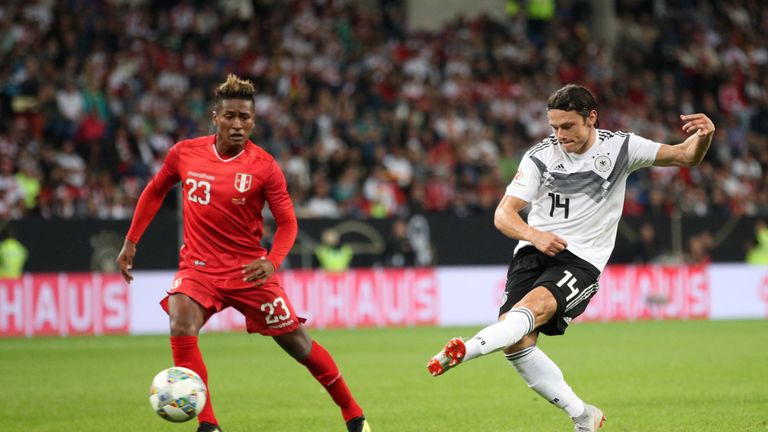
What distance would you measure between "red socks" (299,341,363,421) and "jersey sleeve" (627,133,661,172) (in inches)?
89.9

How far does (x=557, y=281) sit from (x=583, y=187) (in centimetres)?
65

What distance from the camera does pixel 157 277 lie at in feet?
62.2

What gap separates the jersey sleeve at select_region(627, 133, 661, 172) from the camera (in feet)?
23.5

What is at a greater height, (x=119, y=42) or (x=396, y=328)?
(x=119, y=42)

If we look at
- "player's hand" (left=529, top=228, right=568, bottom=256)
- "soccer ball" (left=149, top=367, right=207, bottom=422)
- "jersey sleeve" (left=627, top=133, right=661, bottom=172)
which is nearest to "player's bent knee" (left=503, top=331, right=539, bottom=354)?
"player's hand" (left=529, top=228, right=568, bottom=256)

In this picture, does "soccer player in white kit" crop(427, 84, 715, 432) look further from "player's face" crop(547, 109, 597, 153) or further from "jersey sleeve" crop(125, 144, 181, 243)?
"jersey sleeve" crop(125, 144, 181, 243)

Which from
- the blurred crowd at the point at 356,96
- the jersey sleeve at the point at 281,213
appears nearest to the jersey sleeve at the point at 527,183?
the jersey sleeve at the point at 281,213

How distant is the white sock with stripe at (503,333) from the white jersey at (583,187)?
0.62m

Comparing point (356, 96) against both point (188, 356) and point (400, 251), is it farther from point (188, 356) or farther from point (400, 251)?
point (188, 356)

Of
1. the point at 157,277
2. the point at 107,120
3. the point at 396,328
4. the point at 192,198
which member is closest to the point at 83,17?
the point at 107,120

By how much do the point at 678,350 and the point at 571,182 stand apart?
27.0 feet

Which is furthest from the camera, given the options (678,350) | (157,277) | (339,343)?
(157,277)

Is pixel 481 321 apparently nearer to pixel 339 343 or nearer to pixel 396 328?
pixel 396 328

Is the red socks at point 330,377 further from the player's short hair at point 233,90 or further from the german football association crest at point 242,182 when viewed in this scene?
the player's short hair at point 233,90
